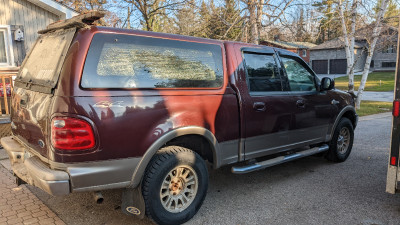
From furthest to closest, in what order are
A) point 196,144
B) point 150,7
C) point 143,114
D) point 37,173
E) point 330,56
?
point 330,56 < point 150,7 < point 196,144 < point 143,114 < point 37,173

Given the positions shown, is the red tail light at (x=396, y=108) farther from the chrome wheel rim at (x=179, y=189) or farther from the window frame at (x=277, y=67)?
the chrome wheel rim at (x=179, y=189)

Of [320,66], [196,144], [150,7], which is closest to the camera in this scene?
[196,144]

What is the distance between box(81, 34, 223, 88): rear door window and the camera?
299cm

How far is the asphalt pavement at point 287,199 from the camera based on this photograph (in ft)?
12.2

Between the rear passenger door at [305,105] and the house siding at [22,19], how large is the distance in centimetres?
688

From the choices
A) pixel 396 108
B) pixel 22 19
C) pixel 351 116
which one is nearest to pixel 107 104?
pixel 396 108

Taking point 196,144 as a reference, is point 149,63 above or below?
above

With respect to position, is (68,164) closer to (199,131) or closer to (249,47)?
(199,131)

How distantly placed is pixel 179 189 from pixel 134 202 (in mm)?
514

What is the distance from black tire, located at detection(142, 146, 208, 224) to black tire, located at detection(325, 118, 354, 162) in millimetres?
3008

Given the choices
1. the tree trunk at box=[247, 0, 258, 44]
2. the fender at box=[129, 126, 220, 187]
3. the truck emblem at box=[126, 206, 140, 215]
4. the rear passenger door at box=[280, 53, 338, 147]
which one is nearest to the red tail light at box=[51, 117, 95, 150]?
the fender at box=[129, 126, 220, 187]

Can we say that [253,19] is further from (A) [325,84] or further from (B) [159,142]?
(B) [159,142]

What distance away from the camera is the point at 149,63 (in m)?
3.34

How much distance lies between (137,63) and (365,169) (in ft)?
A: 14.5
